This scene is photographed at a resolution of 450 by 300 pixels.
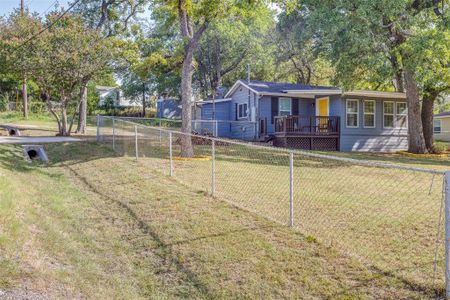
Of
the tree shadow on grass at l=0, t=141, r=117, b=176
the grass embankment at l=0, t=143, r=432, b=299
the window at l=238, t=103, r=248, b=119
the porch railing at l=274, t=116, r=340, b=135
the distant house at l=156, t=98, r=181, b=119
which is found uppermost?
the distant house at l=156, t=98, r=181, b=119

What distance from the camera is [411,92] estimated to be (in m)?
17.6

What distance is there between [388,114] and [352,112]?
2.43 meters

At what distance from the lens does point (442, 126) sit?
33.3m

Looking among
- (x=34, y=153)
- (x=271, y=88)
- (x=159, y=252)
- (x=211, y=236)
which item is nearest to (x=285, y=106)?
(x=271, y=88)

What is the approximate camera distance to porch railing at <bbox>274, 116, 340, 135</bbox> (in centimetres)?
1802

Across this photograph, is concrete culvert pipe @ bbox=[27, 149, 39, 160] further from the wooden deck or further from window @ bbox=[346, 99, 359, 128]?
window @ bbox=[346, 99, 359, 128]

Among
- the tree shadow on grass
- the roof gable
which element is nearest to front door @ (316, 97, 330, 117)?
the roof gable

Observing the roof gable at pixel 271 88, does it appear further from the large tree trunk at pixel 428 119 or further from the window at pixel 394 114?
the large tree trunk at pixel 428 119

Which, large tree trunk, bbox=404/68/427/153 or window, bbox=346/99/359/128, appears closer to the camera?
large tree trunk, bbox=404/68/427/153

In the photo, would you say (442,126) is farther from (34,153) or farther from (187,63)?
(34,153)

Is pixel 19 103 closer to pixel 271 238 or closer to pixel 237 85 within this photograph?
pixel 237 85

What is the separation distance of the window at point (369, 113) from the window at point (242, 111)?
20.7ft

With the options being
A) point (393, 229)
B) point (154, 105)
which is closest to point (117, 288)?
point (393, 229)

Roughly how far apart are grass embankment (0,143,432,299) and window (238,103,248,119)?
1480cm
